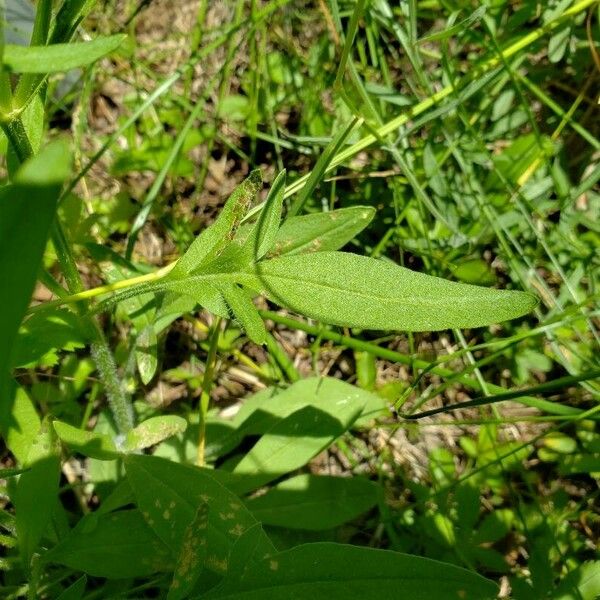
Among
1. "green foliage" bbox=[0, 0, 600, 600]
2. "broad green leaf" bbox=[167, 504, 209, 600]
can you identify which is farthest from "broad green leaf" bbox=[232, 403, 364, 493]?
"broad green leaf" bbox=[167, 504, 209, 600]

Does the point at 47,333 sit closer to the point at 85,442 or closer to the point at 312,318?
the point at 85,442

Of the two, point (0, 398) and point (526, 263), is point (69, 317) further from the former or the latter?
point (526, 263)

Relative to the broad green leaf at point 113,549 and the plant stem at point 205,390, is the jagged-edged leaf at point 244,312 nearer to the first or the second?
the plant stem at point 205,390

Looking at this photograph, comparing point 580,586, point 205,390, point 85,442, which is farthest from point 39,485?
point 580,586

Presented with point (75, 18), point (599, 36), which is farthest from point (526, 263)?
point (75, 18)

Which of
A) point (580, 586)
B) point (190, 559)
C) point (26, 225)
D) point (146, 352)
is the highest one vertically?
point (26, 225)

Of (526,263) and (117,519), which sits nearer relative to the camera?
(117,519)

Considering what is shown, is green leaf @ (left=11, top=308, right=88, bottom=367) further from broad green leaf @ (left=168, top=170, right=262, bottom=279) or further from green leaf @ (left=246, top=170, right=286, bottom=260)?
green leaf @ (left=246, top=170, right=286, bottom=260)
